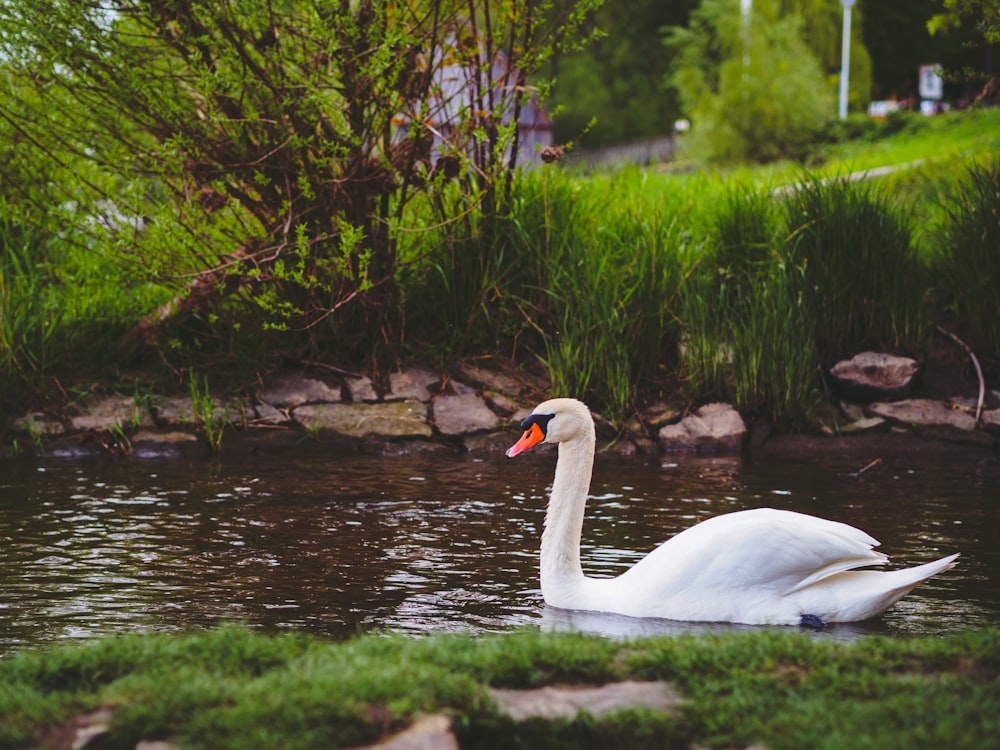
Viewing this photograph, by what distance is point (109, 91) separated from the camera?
9.67m

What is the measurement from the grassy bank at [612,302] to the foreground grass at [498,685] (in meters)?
6.29

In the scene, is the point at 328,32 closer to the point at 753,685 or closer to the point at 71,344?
the point at 71,344

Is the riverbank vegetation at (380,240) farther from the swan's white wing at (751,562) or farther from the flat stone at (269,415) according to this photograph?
the swan's white wing at (751,562)

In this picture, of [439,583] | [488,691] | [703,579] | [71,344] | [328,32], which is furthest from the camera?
[71,344]

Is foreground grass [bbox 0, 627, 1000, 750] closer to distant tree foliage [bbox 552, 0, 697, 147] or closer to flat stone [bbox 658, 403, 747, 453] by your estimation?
flat stone [bbox 658, 403, 747, 453]

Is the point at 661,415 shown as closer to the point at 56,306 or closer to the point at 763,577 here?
the point at 763,577

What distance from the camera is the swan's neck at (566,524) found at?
6250mm

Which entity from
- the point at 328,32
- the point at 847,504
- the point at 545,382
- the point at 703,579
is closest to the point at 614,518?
the point at 847,504

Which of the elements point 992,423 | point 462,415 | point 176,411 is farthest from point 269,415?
point 992,423

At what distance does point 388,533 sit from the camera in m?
7.77

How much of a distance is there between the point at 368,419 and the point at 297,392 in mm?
727

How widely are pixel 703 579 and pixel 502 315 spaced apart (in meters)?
5.79

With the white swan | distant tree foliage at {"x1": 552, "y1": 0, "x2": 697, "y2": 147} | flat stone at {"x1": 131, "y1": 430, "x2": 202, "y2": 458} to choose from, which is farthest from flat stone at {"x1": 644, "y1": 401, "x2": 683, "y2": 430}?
distant tree foliage at {"x1": 552, "y1": 0, "x2": 697, "y2": 147}

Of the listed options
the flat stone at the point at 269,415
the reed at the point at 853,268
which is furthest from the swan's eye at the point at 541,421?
the reed at the point at 853,268
